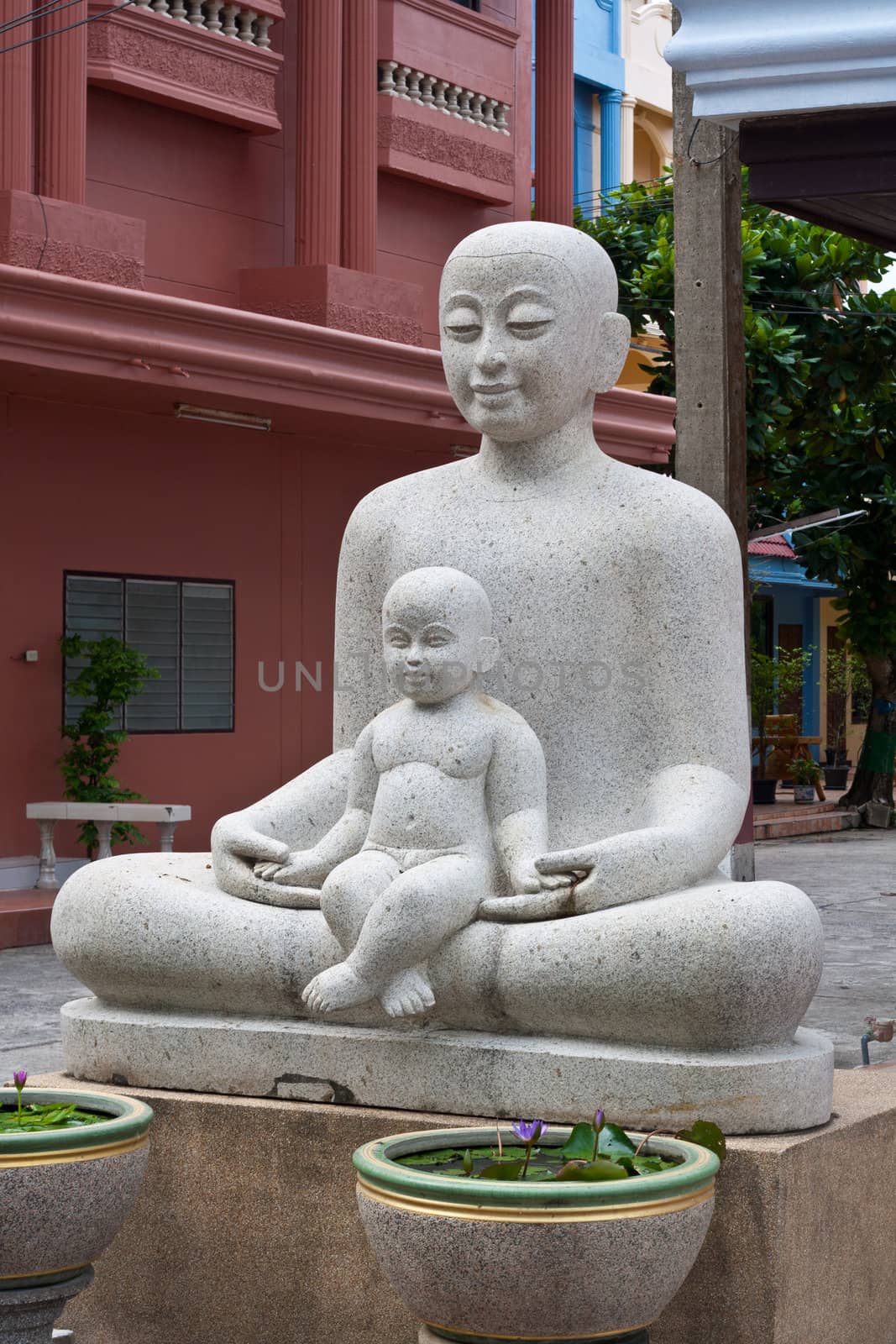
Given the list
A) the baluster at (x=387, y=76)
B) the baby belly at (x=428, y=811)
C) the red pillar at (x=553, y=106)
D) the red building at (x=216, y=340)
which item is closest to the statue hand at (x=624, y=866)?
the baby belly at (x=428, y=811)

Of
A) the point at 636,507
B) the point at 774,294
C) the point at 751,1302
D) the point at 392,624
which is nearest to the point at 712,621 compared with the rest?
the point at 636,507

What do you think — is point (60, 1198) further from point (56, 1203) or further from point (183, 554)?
point (183, 554)

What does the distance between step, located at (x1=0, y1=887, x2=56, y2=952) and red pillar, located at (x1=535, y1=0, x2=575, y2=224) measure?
720cm

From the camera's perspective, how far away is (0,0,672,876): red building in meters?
11.3

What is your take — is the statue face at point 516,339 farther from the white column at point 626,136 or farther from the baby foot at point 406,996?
the white column at point 626,136

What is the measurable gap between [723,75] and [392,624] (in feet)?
8.29

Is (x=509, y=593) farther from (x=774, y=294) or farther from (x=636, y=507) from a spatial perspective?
(x=774, y=294)

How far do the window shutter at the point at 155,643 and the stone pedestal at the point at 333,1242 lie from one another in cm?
840

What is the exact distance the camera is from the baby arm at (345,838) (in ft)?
14.1

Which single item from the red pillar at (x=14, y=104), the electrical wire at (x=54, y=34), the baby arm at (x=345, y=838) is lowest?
the baby arm at (x=345, y=838)

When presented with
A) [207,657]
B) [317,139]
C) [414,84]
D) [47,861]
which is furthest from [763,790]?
[47,861]

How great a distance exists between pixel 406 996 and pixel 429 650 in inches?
28.3

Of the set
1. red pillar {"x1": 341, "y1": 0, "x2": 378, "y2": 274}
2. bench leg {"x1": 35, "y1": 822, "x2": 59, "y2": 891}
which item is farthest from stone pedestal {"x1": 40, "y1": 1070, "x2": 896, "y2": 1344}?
red pillar {"x1": 341, "y1": 0, "x2": 378, "y2": 274}

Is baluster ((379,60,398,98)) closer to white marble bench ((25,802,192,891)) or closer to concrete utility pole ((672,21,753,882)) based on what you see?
concrete utility pole ((672,21,753,882))
